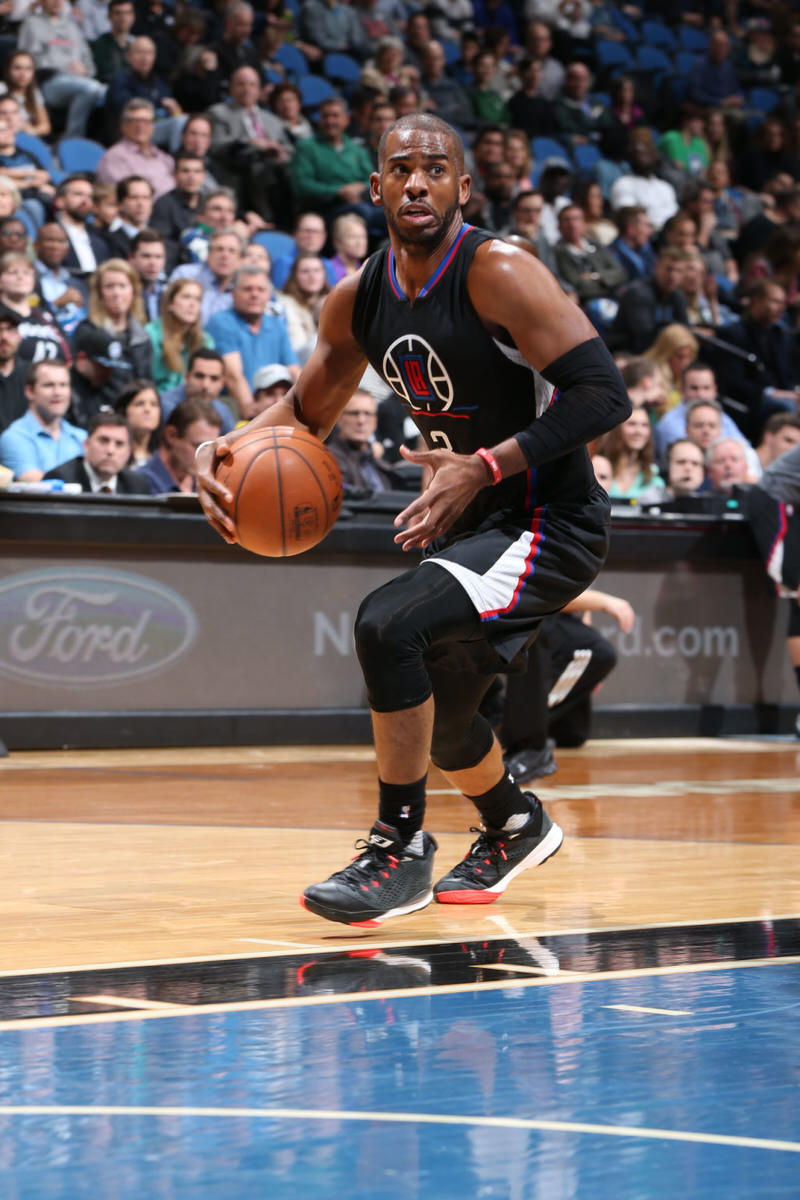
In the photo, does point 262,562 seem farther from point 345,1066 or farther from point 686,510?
point 345,1066

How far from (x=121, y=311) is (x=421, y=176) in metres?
6.30

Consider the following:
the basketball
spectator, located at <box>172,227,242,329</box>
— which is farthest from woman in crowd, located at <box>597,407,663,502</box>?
the basketball

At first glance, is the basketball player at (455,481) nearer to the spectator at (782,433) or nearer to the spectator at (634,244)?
the spectator at (782,433)

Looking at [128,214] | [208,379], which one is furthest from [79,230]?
[208,379]

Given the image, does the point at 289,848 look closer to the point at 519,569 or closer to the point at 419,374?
the point at 519,569

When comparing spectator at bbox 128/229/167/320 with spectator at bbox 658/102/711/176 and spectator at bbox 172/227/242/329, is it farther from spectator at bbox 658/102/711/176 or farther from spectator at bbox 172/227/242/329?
spectator at bbox 658/102/711/176

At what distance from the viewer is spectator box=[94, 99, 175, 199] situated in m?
11.9

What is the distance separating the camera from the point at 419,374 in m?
4.16

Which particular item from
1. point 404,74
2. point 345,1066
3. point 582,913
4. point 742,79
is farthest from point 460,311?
point 742,79

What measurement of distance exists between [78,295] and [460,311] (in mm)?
6791

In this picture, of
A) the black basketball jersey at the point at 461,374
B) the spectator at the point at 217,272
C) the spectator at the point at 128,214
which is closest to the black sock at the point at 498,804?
the black basketball jersey at the point at 461,374

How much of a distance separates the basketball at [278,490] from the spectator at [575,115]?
12.9m

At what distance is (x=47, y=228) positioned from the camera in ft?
34.5

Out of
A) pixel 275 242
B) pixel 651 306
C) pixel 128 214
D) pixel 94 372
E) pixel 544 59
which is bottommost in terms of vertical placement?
pixel 94 372
